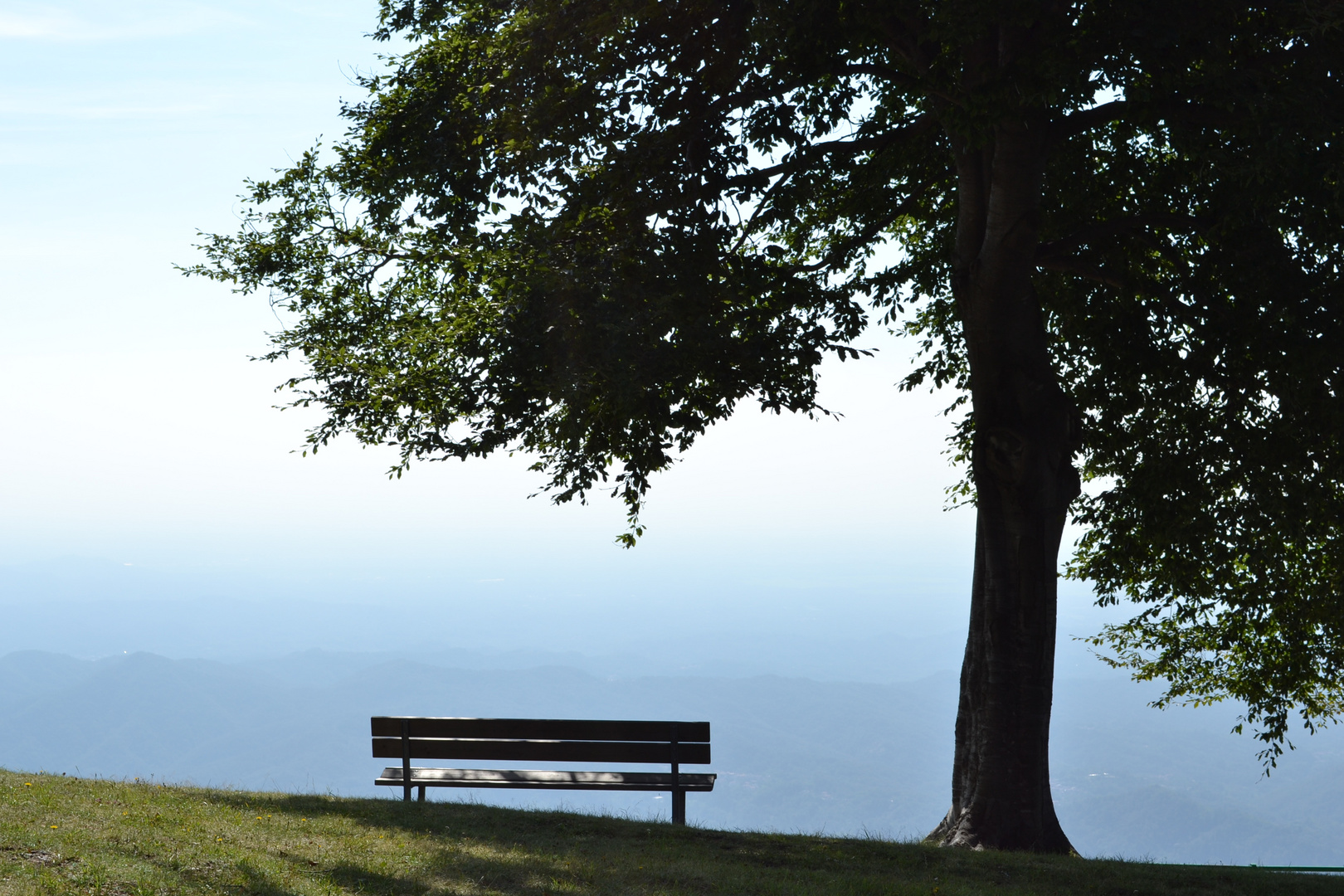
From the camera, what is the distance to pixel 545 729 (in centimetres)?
1052

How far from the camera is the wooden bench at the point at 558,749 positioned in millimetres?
10227

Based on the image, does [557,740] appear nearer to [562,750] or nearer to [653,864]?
[562,750]

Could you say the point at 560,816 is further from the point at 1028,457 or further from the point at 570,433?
the point at 1028,457

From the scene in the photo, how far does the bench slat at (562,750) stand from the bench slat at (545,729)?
0.21 feet

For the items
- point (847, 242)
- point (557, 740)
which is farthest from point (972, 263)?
point (557, 740)

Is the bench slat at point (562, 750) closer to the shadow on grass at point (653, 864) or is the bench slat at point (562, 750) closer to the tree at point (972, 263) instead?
the shadow on grass at point (653, 864)

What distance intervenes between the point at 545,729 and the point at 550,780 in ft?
1.75

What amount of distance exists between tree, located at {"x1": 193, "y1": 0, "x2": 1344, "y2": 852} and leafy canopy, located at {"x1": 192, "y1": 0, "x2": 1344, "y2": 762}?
0.04 meters

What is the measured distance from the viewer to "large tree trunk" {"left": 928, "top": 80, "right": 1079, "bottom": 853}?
9945 mm

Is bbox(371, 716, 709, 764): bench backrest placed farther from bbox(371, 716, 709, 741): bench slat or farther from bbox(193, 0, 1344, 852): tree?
bbox(193, 0, 1344, 852): tree

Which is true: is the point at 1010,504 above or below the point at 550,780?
above

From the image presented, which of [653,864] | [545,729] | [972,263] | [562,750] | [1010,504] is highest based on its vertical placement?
[972,263]

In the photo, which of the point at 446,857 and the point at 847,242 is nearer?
the point at 446,857

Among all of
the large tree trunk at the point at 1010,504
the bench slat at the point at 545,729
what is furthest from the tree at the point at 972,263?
the bench slat at the point at 545,729
